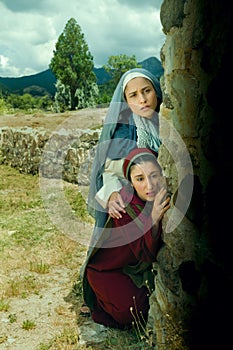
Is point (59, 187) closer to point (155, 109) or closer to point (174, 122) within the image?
point (155, 109)

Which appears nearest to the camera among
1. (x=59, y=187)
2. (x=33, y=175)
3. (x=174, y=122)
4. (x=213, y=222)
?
(x=213, y=222)

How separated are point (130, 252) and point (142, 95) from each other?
1.18 metres

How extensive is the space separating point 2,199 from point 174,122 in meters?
6.74

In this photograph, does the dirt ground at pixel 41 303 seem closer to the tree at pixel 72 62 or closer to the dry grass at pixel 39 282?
the dry grass at pixel 39 282

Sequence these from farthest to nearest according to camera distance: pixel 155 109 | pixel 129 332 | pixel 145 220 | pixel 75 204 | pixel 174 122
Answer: pixel 75 204 → pixel 129 332 → pixel 155 109 → pixel 145 220 → pixel 174 122

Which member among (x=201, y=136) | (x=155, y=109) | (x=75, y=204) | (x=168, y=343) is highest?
(x=155, y=109)

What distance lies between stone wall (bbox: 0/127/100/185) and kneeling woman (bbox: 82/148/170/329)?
5.80 metres

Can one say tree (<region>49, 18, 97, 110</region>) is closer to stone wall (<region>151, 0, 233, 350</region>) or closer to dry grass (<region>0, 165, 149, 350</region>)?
dry grass (<region>0, 165, 149, 350</region>)

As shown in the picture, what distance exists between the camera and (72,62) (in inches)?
1487

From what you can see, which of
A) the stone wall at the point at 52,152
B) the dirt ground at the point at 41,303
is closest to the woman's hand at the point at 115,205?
the dirt ground at the point at 41,303

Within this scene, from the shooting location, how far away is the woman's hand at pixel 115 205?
10.6 feet

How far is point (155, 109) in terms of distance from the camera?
3.34 metres

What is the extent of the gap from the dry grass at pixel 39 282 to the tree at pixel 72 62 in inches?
1185

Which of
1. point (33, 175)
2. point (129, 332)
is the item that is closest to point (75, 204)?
point (33, 175)
